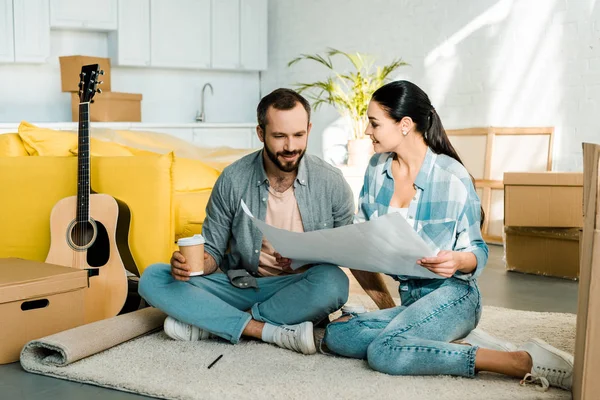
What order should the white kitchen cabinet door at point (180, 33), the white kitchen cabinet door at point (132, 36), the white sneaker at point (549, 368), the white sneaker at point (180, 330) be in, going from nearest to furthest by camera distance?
the white sneaker at point (549, 368)
the white sneaker at point (180, 330)
the white kitchen cabinet door at point (132, 36)
the white kitchen cabinet door at point (180, 33)

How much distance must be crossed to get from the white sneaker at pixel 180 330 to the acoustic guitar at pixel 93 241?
1.47ft

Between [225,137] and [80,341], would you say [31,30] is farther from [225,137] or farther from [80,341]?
[80,341]

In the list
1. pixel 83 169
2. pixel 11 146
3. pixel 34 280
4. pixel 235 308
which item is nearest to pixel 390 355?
pixel 235 308

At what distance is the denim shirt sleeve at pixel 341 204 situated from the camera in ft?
8.66

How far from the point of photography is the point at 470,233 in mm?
2273

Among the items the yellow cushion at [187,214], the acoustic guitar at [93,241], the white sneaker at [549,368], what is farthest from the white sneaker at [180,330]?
the white sneaker at [549,368]

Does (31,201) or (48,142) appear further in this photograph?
(48,142)

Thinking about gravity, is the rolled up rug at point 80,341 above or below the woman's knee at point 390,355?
below

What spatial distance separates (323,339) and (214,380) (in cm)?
41

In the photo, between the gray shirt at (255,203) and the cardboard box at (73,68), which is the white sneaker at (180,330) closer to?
the gray shirt at (255,203)

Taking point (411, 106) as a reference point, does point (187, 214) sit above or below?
below

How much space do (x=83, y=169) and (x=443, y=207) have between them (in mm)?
1492

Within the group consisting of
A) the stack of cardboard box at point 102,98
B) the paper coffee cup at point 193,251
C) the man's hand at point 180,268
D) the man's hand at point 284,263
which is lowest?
the man's hand at point 284,263

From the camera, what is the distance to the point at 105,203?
3.07m
